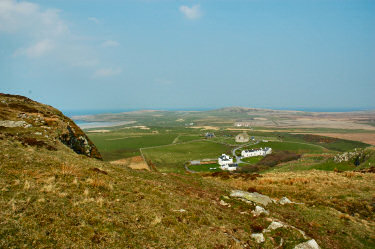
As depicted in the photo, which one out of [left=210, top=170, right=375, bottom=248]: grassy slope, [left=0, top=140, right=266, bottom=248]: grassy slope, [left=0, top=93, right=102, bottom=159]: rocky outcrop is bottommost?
[left=210, top=170, right=375, bottom=248]: grassy slope

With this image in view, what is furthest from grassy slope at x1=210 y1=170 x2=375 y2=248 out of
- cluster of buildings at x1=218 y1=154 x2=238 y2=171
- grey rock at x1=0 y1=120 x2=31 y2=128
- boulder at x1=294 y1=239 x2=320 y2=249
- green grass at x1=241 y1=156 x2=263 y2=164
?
green grass at x1=241 y1=156 x2=263 y2=164

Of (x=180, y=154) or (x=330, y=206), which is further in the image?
(x=180, y=154)

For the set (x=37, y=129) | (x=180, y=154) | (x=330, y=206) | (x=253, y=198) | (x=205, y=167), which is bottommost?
(x=205, y=167)

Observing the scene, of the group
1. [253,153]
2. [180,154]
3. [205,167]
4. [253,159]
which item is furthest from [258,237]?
[180,154]

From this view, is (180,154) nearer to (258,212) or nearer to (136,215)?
(258,212)

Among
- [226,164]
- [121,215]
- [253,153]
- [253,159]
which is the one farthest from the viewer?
[253,153]

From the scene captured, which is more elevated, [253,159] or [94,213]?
[94,213]

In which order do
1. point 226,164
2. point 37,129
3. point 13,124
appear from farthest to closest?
point 226,164 < point 37,129 < point 13,124

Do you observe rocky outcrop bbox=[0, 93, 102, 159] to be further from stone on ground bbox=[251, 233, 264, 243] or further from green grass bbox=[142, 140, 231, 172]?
green grass bbox=[142, 140, 231, 172]

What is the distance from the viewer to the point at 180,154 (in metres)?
107

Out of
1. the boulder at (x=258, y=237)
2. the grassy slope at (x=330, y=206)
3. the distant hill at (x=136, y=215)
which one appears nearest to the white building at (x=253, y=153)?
the grassy slope at (x=330, y=206)

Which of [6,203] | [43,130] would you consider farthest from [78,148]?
[6,203]

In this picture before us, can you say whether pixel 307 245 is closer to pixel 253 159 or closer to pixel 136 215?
pixel 136 215

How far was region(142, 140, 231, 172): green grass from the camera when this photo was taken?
87.0 metres
